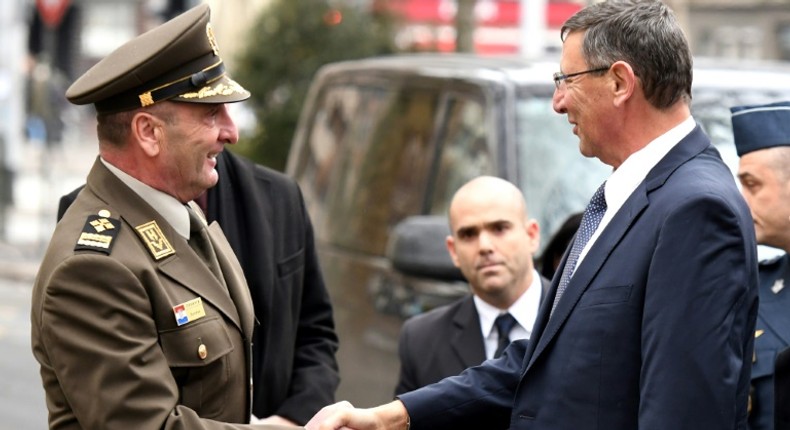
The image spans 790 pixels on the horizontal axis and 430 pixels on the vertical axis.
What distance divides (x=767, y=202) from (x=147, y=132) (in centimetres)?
178

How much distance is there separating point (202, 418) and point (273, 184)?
51.8 inches

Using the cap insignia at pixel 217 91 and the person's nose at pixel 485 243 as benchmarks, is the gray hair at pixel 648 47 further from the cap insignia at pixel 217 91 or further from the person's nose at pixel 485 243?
the person's nose at pixel 485 243

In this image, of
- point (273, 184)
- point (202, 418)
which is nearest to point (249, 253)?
point (273, 184)

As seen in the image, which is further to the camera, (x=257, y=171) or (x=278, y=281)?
(x=257, y=171)

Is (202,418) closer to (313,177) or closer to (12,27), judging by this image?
(313,177)

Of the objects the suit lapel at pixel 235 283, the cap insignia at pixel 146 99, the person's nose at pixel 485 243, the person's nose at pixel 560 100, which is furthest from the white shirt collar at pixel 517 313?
the cap insignia at pixel 146 99

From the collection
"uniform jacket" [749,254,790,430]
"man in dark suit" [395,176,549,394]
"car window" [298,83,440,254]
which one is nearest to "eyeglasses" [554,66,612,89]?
"uniform jacket" [749,254,790,430]

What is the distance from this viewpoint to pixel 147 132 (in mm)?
3447

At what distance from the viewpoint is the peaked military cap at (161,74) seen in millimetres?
3432

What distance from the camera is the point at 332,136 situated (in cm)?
687

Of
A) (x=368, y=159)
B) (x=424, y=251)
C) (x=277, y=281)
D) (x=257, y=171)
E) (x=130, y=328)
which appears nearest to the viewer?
(x=130, y=328)

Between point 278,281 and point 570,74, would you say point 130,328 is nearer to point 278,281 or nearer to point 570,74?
point 570,74

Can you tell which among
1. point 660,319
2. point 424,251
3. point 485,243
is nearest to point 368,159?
point 424,251

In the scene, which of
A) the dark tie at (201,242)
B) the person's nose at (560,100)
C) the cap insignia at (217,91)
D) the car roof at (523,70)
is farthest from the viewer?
the car roof at (523,70)
